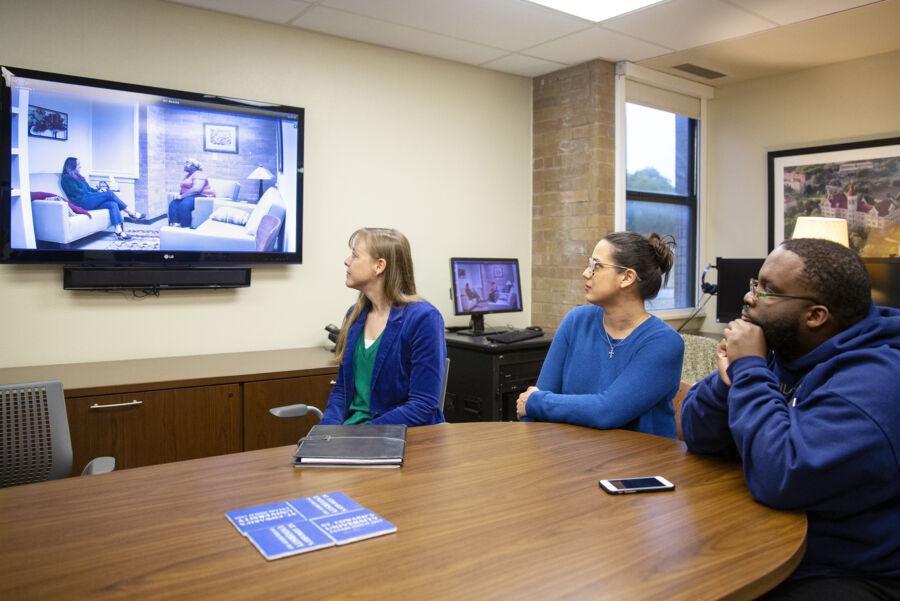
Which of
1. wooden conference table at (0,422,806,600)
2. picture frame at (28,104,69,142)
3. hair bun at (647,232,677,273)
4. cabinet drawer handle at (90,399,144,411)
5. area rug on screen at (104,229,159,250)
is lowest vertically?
cabinet drawer handle at (90,399,144,411)

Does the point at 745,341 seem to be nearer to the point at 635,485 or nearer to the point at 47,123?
the point at 635,485

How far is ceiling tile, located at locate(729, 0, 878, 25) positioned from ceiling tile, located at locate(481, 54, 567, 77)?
1283mm

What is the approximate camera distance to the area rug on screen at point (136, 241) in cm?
304

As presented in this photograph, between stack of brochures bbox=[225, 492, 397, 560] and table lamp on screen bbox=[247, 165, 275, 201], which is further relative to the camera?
table lamp on screen bbox=[247, 165, 275, 201]

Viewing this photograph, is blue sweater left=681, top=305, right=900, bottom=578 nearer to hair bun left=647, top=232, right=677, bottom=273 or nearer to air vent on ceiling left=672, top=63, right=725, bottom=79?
hair bun left=647, top=232, right=677, bottom=273

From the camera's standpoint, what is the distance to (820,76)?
4.40 m

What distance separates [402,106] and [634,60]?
1555mm

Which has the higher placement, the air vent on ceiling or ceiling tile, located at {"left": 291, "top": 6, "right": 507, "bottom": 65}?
the air vent on ceiling

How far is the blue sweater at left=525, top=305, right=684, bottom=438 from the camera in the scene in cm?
192

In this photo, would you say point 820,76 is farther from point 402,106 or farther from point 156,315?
point 156,315

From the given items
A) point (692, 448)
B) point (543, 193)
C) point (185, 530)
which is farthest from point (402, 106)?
point (185, 530)

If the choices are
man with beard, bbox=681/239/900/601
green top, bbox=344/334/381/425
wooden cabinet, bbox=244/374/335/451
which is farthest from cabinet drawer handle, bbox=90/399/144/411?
man with beard, bbox=681/239/900/601

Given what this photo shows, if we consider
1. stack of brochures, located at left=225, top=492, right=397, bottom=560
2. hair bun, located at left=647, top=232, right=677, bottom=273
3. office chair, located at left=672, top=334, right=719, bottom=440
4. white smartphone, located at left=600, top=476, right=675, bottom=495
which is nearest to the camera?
stack of brochures, located at left=225, top=492, right=397, bottom=560

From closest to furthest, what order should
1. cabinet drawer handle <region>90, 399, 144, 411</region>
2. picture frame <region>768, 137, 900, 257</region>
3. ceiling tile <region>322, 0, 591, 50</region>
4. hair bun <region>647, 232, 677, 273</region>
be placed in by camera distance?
hair bun <region>647, 232, 677, 273</region>, cabinet drawer handle <region>90, 399, 144, 411</region>, ceiling tile <region>322, 0, 591, 50</region>, picture frame <region>768, 137, 900, 257</region>
